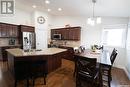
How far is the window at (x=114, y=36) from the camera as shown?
4.95m

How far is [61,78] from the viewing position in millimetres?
3670

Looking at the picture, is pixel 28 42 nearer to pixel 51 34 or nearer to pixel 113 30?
pixel 51 34

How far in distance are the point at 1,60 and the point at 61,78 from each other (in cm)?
387

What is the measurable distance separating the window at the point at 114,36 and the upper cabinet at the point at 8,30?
4.83 metres

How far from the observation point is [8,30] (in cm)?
587

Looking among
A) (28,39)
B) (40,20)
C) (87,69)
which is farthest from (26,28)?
(87,69)

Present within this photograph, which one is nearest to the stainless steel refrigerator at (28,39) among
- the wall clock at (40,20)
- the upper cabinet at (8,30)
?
the upper cabinet at (8,30)

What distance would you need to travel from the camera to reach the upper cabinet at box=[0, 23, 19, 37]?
5.63 meters

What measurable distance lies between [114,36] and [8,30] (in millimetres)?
5506

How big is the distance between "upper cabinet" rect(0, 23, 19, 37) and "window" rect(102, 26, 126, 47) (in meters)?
4.83

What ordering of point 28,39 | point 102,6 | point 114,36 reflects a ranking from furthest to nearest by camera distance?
point 28,39 → point 114,36 → point 102,6

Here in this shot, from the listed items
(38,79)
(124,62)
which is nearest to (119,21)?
(124,62)

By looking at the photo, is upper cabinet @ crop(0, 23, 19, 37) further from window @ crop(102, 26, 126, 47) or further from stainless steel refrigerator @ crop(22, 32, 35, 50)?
window @ crop(102, 26, 126, 47)

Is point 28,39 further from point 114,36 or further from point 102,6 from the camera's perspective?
point 114,36
